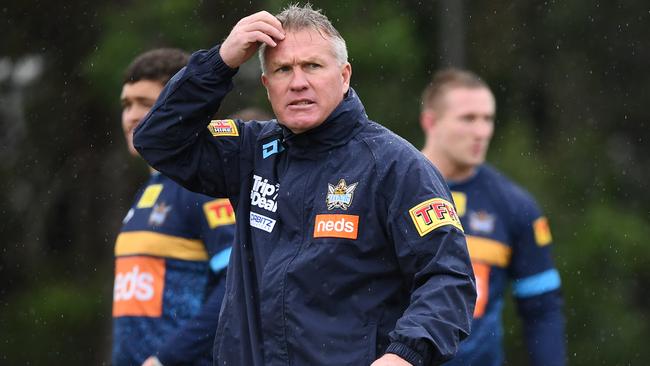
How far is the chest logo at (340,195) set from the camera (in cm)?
455

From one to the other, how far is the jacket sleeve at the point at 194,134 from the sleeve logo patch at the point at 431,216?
0.81 m

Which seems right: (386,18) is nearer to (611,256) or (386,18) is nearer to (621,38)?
(611,256)

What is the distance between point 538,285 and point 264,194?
2803 millimetres

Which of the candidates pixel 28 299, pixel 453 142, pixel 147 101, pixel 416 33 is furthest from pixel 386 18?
pixel 147 101

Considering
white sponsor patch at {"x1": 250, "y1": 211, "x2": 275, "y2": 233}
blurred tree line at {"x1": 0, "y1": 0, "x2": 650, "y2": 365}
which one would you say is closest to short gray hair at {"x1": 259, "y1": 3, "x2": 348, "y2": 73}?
white sponsor patch at {"x1": 250, "y1": 211, "x2": 275, "y2": 233}

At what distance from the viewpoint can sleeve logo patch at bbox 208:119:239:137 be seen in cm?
500

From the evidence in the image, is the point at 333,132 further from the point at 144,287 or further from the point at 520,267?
the point at 520,267

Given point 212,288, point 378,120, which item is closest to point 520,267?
point 212,288

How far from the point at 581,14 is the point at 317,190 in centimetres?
1641

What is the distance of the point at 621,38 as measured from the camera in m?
20.7

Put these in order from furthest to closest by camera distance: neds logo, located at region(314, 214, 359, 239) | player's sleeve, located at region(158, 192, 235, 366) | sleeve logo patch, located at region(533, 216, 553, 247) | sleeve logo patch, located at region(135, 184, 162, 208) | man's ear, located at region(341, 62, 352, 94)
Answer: sleeve logo patch, located at region(533, 216, 553, 247), sleeve logo patch, located at region(135, 184, 162, 208), player's sleeve, located at region(158, 192, 235, 366), man's ear, located at region(341, 62, 352, 94), neds logo, located at region(314, 214, 359, 239)

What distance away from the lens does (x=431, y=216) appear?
14.7 ft

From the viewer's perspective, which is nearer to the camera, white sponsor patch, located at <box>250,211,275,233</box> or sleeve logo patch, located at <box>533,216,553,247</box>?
white sponsor patch, located at <box>250,211,275,233</box>

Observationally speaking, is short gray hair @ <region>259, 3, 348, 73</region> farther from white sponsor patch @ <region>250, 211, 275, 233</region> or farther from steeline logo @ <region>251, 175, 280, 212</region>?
white sponsor patch @ <region>250, 211, 275, 233</region>
